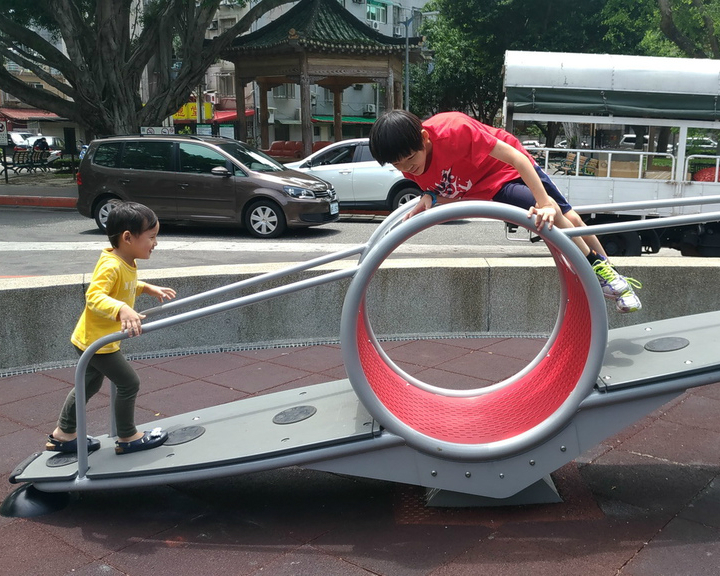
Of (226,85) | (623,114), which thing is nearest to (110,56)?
(623,114)

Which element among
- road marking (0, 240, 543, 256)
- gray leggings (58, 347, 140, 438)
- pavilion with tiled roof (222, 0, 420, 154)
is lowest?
road marking (0, 240, 543, 256)

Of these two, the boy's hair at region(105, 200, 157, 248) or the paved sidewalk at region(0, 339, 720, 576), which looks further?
the boy's hair at region(105, 200, 157, 248)

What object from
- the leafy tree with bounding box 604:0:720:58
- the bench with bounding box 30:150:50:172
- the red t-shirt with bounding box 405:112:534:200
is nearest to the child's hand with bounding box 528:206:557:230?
the red t-shirt with bounding box 405:112:534:200

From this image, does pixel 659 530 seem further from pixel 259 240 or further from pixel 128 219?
pixel 259 240

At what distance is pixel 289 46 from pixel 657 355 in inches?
779

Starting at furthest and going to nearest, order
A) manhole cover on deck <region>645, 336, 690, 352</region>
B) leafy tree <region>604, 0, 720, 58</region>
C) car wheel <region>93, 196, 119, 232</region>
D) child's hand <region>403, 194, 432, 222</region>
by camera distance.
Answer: leafy tree <region>604, 0, 720, 58</region> → car wheel <region>93, 196, 119, 232</region> → child's hand <region>403, 194, 432, 222</region> → manhole cover on deck <region>645, 336, 690, 352</region>

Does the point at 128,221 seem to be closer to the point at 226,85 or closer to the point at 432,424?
the point at 432,424

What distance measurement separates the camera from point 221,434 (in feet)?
11.2

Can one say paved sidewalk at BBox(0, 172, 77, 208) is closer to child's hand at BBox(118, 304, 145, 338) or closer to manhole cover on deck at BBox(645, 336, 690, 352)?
child's hand at BBox(118, 304, 145, 338)

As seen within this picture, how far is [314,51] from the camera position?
71.6ft

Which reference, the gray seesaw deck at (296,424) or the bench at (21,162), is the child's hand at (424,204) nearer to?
the gray seesaw deck at (296,424)

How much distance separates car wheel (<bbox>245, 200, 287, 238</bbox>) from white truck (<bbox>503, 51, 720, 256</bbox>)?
3956 mm

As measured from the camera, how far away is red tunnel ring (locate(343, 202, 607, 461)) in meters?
2.95

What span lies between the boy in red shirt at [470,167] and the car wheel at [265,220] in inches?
347
